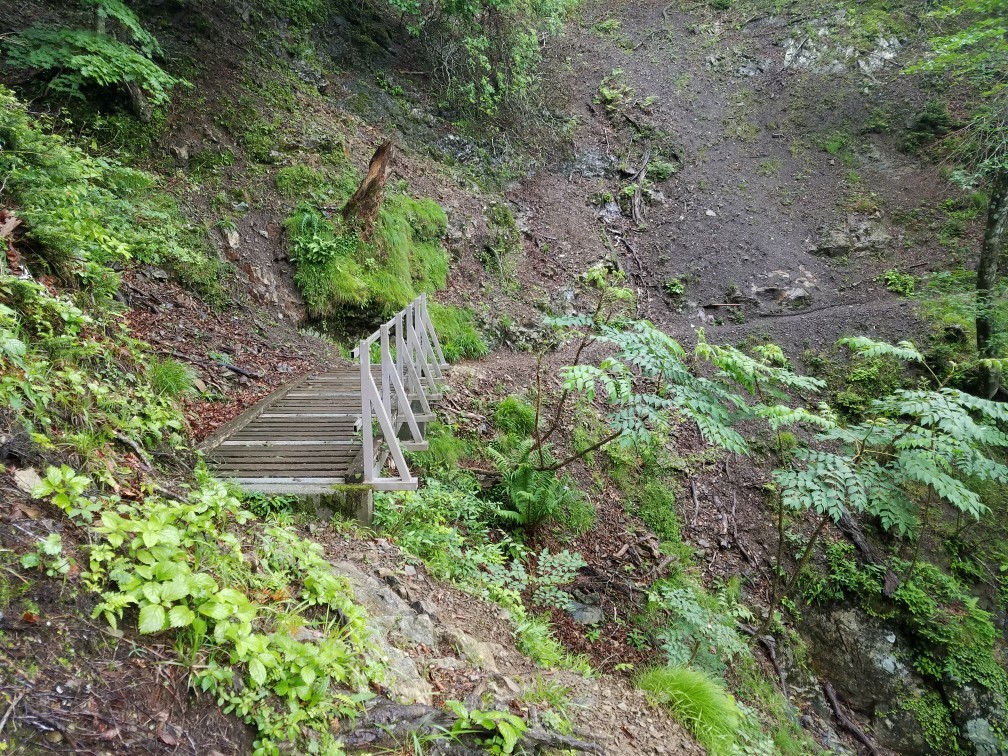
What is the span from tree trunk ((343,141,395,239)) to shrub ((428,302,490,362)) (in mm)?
1990

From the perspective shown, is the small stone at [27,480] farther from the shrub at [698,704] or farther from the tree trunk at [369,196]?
the tree trunk at [369,196]

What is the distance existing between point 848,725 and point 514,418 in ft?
19.7

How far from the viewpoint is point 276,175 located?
958cm

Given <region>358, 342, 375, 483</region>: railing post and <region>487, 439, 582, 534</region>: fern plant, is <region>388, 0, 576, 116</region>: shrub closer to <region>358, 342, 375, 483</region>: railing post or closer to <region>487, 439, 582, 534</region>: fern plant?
<region>487, 439, 582, 534</region>: fern plant

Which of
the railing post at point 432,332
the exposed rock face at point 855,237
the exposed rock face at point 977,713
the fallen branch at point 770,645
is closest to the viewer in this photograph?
the fallen branch at point 770,645

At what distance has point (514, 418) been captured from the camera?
8.02 metres

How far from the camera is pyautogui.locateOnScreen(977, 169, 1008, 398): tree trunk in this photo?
9.95 m

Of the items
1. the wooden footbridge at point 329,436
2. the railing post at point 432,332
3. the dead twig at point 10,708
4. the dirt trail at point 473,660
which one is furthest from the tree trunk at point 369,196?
the dead twig at point 10,708

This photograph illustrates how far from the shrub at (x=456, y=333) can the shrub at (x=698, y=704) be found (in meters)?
6.56

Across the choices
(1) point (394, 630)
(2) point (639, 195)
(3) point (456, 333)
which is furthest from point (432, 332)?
(2) point (639, 195)

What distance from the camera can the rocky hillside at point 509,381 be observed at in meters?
2.36

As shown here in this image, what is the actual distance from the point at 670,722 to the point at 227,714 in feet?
11.5

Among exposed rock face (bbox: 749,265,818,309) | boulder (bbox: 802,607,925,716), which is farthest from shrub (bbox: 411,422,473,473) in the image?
exposed rock face (bbox: 749,265,818,309)

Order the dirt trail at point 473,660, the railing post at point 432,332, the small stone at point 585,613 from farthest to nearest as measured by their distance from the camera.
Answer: the railing post at point 432,332
the small stone at point 585,613
the dirt trail at point 473,660
